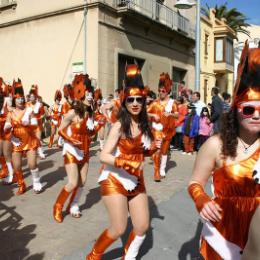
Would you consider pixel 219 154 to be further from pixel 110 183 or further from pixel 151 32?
pixel 151 32

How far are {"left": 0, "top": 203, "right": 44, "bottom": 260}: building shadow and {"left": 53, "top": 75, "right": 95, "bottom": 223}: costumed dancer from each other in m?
0.51

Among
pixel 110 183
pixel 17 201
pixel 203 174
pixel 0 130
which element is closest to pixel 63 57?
pixel 0 130

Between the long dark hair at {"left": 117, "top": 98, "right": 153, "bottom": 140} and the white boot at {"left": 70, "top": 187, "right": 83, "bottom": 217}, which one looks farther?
the white boot at {"left": 70, "top": 187, "right": 83, "bottom": 217}

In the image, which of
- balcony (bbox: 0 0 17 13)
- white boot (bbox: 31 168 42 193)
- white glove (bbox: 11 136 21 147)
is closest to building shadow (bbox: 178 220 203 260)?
white boot (bbox: 31 168 42 193)

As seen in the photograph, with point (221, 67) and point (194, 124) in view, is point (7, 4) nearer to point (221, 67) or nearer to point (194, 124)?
point (194, 124)

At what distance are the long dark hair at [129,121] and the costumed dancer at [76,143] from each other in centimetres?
162

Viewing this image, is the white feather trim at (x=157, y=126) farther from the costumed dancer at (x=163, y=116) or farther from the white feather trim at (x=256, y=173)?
the white feather trim at (x=256, y=173)

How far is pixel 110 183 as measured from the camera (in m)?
3.62

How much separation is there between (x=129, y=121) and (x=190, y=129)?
27.5 ft

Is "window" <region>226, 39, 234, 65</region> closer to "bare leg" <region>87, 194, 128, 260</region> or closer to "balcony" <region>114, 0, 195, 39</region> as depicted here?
"balcony" <region>114, 0, 195, 39</region>

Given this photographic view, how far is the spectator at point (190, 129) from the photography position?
11.9 m

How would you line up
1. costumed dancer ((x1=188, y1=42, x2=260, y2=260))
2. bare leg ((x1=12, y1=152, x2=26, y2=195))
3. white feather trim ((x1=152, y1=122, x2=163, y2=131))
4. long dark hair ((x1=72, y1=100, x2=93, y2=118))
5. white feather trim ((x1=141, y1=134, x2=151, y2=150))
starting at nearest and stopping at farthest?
costumed dancer ((x1=188, y1=42, x2=260, y2=260)), white feather trim ((x1=141, y1=134, x2=151, y2=150)), long dark hair ((x1=72, y1=100, x2=93, y2=118)), bare leg ((x1=12, y1=152, x2=26, y2=195)), white feather trim ((x1=152, y1=122, x2=163, y2=131))

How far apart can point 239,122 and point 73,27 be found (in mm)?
14921

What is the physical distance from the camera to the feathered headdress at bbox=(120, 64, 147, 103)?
3959 mm
